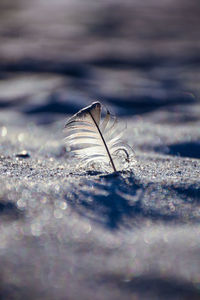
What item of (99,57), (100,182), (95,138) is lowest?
(100,182)

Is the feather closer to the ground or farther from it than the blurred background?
closer to the ground

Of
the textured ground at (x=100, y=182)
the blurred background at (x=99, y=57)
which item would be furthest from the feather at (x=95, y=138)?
the blurred background at (x=99, y=57)

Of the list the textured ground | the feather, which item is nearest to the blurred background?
the textured ground

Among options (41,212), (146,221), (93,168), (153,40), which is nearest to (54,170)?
(93,168)

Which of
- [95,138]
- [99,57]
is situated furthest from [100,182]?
[99,57]

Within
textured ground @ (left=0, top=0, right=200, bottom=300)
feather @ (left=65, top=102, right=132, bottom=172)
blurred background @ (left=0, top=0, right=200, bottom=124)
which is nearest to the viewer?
textured ground @ (left=0, top=0, right=200, bottom=300)

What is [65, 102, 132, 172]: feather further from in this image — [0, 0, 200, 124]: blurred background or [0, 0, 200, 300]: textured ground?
[0, 0, 200, 124]: blurred background

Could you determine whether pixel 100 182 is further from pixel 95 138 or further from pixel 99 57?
pixel 99 57
